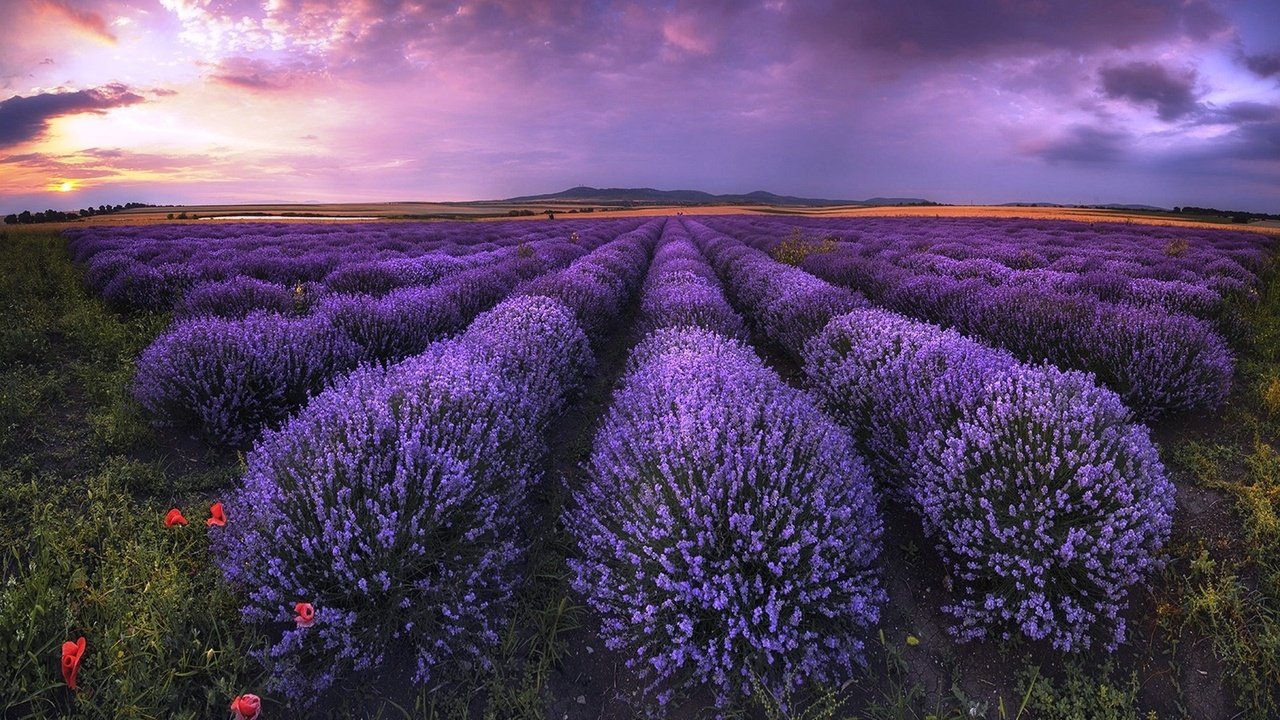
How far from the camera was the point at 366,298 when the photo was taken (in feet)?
17.4

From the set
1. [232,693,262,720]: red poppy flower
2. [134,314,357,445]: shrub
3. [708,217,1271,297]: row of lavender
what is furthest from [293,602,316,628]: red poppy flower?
[708,217,1271,297]: row of lavender

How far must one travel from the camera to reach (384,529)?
6.49 feet

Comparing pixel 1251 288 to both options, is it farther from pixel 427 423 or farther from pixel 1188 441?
pixel 427 423

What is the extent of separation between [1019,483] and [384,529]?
2513 mm

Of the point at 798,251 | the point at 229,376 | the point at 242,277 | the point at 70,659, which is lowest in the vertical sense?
the point at 70,659

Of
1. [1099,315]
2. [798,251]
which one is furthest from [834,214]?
[1099,315]

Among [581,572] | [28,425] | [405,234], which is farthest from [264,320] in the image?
[405,234]

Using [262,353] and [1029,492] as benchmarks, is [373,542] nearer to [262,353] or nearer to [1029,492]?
[262,353]

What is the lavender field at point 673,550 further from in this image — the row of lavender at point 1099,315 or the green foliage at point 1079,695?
the row of lavender at point 1099,315

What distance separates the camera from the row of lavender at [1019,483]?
Answer: 2115 millimetres

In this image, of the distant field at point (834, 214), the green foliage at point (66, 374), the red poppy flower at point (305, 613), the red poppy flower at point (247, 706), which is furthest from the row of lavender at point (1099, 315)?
the distant field at point (834, 214)

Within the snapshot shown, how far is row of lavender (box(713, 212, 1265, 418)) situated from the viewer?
12.4ft

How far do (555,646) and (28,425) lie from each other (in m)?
3.85

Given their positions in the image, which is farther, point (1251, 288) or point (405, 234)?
point (405, 234)
